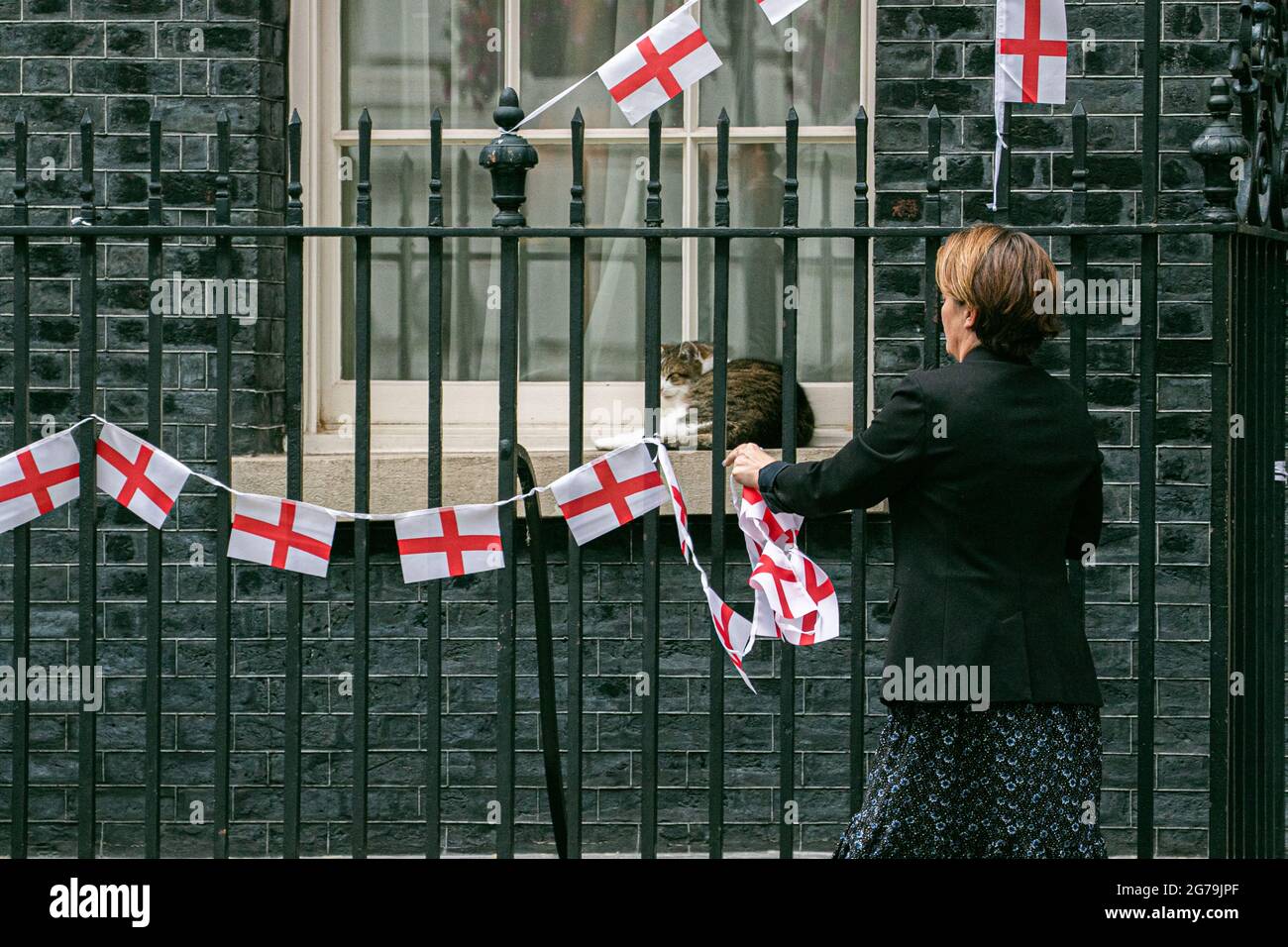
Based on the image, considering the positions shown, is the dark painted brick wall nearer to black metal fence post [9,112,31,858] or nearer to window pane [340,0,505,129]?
window pane [340,0,505,129]

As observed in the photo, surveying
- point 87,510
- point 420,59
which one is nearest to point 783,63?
point 420,59

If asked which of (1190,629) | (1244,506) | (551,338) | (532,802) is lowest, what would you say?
(532,802)

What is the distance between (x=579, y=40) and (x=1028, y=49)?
8.76 feet

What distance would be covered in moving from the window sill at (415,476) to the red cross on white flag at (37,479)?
1.73 m

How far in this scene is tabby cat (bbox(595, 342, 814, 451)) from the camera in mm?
6180

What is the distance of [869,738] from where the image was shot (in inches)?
237

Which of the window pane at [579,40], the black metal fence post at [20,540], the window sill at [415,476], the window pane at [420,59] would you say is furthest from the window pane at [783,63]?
the black metal fence post at [20,540]

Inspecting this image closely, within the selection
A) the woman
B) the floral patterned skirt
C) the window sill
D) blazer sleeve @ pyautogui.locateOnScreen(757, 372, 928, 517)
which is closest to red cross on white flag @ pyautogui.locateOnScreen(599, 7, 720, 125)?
the woman

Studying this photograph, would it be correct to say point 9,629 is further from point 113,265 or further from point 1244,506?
point 1244,506

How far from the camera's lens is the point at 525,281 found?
6.36 m

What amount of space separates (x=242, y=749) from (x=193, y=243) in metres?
1.87

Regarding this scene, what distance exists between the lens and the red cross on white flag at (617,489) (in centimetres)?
410

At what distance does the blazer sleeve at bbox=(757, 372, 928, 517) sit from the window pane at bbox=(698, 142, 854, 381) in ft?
8.48
